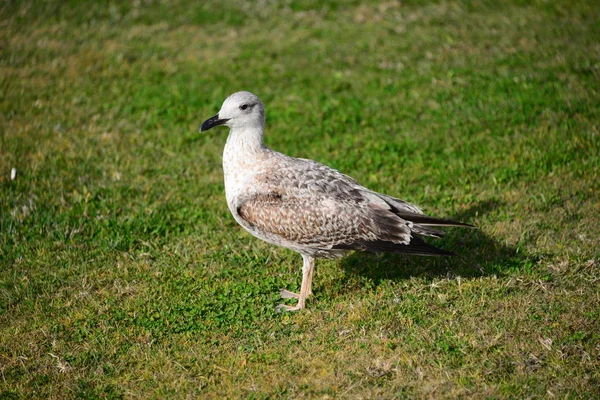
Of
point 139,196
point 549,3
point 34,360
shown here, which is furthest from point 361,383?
point 549,3

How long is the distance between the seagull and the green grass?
63 cm

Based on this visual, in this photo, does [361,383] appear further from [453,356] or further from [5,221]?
[5,221]

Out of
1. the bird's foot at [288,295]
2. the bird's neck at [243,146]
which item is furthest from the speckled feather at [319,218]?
the bird's foot at [288,295]

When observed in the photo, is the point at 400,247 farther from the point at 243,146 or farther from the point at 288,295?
the point at 243,146

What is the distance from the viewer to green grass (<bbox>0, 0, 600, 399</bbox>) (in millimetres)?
5652

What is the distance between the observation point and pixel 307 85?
11.0 meters

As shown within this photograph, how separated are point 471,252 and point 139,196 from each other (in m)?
4.36

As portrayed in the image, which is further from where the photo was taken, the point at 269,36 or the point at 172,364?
the point at 269,36

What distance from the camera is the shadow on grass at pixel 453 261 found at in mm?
6855

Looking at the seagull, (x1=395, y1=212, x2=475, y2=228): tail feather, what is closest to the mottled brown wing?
the seagull

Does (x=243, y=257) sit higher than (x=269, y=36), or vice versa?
(x=269, y=36)

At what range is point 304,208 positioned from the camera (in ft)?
20.7

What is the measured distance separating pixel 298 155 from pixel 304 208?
3.17 m

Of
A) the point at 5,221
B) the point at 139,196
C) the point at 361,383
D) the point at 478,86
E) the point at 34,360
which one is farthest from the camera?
the point at 478,86
